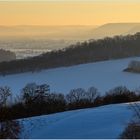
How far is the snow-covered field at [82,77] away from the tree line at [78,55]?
4.06 m

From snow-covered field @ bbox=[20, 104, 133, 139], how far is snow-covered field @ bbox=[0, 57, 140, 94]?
1491 inches

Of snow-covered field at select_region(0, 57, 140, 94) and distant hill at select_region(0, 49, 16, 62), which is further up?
distant hill at select_region(0, 49, 16, 62)

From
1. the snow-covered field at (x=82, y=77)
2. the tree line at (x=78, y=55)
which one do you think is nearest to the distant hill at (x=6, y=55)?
the tree line at (x=78, y=55)

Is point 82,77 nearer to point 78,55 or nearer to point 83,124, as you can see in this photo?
point 78,55

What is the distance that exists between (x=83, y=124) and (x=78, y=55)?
75.9 metres

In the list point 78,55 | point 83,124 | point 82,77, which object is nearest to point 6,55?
point 78,55

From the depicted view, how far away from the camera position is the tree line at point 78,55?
93.1 metres

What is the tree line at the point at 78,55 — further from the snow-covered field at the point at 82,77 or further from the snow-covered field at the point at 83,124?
the snow-covered field at the point at 83,124

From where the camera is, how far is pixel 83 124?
24734 mm

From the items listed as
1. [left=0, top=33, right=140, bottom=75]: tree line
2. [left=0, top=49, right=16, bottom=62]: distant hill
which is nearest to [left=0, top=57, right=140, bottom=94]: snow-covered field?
[left=0, top=33, right=140, bottom=75]: tree line

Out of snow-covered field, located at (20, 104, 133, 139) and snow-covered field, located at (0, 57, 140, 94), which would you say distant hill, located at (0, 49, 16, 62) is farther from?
snow-covered field, located at (20, 104, 133, 139)

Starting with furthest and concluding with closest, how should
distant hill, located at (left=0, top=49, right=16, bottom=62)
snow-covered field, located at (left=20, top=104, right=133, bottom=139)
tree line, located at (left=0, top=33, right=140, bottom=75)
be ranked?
distant hill, located at (left=0, top=49, right=16, bottom=62)
tree line, located at (left=0, top=33, right=140, bottom=75)
snow-covered field, located at (left=20, top=104, right=133, bottom=139)

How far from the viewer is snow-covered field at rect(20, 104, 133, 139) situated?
2183cm

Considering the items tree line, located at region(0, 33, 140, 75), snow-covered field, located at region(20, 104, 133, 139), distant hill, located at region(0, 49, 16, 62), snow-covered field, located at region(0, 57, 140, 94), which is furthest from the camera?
distant hill, located at region(0, 49, 16, 62)
